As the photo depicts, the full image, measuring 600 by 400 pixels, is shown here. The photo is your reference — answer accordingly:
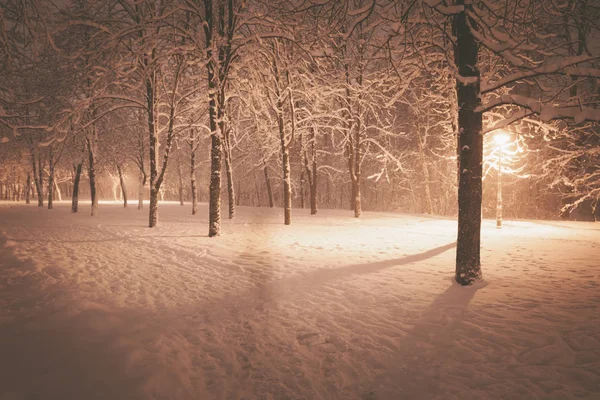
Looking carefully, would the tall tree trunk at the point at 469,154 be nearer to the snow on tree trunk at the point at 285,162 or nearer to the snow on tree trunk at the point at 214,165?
the snow on tree trunk at the point at 214,165

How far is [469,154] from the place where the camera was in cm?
561

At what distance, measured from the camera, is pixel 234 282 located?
5852 mm

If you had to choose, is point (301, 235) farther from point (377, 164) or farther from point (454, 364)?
point (377, 164)

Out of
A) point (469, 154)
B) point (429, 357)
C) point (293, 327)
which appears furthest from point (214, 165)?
point (429, 357)

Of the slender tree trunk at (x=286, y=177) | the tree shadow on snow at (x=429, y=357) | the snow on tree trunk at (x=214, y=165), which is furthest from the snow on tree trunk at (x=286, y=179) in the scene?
the tree shadow on snow at (x=429, y=357)

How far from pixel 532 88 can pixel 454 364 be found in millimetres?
25785

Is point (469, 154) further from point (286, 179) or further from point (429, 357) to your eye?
point (286, 179)

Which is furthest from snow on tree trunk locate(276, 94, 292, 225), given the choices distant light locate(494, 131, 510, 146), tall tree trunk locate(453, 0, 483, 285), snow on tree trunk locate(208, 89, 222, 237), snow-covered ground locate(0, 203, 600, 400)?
distant light locate(494, 131, 510, 146)

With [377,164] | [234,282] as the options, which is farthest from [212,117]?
[377,164]

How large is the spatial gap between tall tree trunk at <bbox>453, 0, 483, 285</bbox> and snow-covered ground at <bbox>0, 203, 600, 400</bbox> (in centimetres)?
64

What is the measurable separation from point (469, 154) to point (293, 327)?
464cm

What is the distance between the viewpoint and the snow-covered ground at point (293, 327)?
2791 millimetres

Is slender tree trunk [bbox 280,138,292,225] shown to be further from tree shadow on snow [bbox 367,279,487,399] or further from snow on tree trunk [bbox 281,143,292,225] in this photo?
tree shadow on snow [bbox 367,279,487,399]

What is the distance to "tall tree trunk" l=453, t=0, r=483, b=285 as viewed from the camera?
5598 mm
